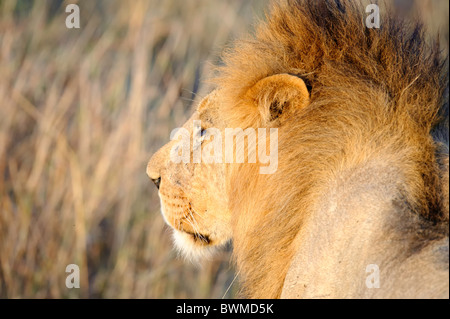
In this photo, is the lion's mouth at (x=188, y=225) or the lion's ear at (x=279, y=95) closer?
the lion's ear at (x=279, y=95)

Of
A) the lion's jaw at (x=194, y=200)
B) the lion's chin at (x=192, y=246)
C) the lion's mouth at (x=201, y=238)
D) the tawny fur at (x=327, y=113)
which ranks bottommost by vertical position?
the lion's chin at (x=192, y=246)

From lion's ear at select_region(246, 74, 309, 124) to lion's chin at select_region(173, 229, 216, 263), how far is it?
2.53ft

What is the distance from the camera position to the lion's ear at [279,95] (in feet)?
7.19

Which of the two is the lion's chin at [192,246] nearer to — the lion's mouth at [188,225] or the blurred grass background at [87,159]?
the lion's mouth at [188,225]

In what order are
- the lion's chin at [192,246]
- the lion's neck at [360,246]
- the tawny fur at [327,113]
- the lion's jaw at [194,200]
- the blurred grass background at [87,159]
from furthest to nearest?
the blurred grass background at [87,159], the lion's chin at [192,246], the lion's jaw at [194,200], the tawny fur at [327,113], the lion's neck at [360,246]

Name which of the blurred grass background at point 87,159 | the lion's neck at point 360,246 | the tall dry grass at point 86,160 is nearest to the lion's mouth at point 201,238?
the lion's neck at point 360,246

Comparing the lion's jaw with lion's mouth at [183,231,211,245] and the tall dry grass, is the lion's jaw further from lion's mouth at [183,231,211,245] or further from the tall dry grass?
the tall dry grass

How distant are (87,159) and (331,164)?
281cm

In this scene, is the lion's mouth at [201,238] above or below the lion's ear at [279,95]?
below

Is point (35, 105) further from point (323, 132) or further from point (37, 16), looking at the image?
point (323, 132)

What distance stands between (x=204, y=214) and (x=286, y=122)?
617 mm

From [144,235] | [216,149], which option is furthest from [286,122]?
[144,235]

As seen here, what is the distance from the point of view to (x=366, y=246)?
1897 millimetres

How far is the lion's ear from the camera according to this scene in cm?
219
